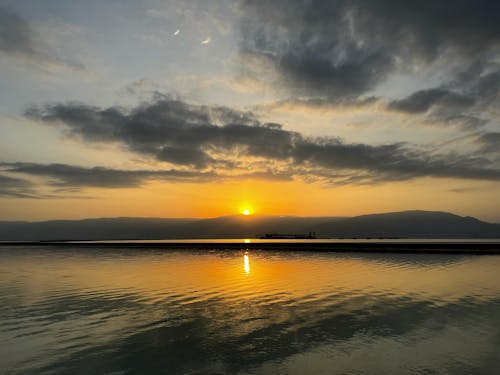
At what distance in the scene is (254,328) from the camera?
57.7ft

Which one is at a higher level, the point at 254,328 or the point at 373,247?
the point at 373,247

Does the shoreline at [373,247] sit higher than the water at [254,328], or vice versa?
the shoreline at [373,247]

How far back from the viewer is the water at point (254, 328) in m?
12.9

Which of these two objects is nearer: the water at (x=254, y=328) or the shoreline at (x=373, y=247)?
the water at (x=254, y=328)

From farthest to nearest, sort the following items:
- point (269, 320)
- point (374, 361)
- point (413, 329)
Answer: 1. point (269, 320)
2. point (413, 329)
3. point (374, 361)

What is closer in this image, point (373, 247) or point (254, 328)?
→ point (254, 328)

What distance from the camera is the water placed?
12883 millimetres

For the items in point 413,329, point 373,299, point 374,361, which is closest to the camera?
point 374,361

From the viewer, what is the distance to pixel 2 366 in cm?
1295

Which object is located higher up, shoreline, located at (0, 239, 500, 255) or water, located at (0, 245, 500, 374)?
shoreline, located at (0, 239, 500, 255)

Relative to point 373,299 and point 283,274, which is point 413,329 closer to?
point 373,299

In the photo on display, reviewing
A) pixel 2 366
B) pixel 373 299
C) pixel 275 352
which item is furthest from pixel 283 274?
pixel 2 366

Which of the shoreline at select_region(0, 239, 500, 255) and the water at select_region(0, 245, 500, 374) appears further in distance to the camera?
the shoreline at select_region(0, 239, 500, 255)

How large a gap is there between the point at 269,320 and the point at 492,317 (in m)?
12.5
